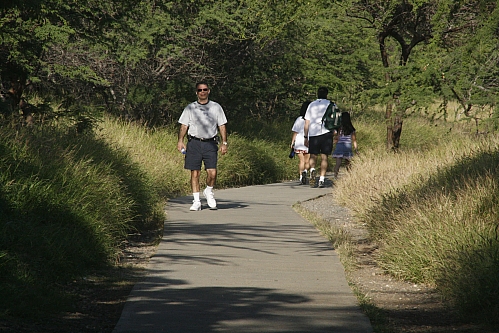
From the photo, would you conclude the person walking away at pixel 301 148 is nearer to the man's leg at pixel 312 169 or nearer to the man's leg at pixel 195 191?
the man's leg at pixel 312 169

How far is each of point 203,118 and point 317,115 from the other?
500 cm

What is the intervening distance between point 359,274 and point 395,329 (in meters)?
2.13

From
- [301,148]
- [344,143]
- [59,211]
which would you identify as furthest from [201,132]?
[344,143]

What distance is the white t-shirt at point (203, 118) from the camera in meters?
12.1

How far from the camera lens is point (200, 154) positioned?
40.1ft

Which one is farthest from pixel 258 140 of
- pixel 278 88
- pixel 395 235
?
pixel 395 235

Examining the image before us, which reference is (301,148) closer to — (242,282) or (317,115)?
(317,115)

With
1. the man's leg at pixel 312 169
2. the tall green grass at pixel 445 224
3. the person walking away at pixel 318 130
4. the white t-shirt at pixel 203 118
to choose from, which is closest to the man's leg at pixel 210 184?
the white t-shirt at pixel 203 118

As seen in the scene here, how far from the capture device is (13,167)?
26.6ft

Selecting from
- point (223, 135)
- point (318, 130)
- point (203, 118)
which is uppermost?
point (203, 118)

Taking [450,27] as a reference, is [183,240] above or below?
below

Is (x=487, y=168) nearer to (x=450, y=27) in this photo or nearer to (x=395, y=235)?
(x=395, y=235)

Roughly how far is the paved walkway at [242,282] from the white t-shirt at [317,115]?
530cm

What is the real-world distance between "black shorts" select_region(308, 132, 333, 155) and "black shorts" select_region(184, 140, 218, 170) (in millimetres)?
4876
